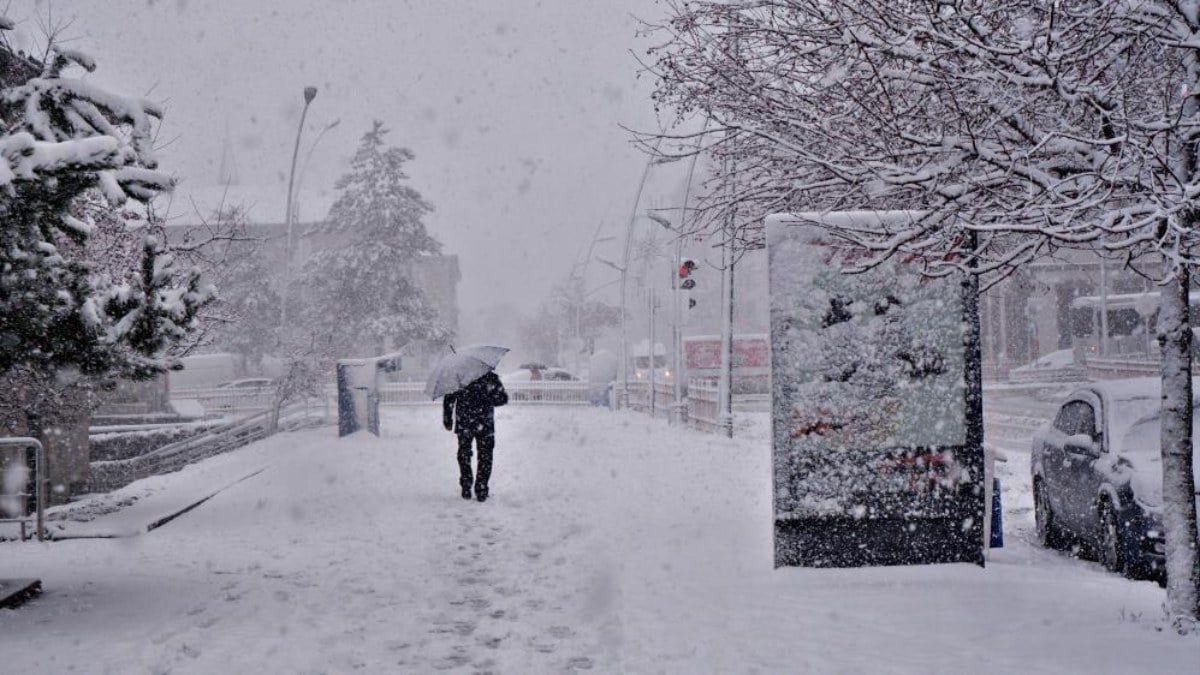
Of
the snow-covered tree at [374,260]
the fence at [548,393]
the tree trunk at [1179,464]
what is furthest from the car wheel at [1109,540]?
the snow-covered tree at [374,260]

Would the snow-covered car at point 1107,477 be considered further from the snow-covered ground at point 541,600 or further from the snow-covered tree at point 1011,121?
the snow-covered tree at point 1011,121

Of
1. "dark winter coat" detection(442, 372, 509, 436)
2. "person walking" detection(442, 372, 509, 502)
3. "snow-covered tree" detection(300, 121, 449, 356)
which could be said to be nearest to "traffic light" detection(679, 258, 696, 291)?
"person walking" detection(442, 372, 509, 502)

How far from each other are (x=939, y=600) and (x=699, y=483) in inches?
284

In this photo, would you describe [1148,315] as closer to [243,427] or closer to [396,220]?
[396,220]

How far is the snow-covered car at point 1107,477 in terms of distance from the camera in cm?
770

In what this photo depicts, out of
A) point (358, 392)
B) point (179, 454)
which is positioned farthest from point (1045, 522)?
point (358, 392)

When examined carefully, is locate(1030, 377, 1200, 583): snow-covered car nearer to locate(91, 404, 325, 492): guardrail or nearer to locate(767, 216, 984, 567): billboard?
locate(767, 216, 984, 567): billboard

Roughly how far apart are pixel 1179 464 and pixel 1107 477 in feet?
7.69

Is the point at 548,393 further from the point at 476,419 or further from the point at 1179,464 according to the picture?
the point at 1179,464

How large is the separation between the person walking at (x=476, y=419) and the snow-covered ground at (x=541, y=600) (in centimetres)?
36

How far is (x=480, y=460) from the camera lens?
41.1ft

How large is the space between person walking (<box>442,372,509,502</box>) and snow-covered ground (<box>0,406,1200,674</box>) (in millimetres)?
359

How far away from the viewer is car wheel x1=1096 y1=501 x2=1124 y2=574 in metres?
7.87

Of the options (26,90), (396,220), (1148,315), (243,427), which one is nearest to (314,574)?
(26,90)
